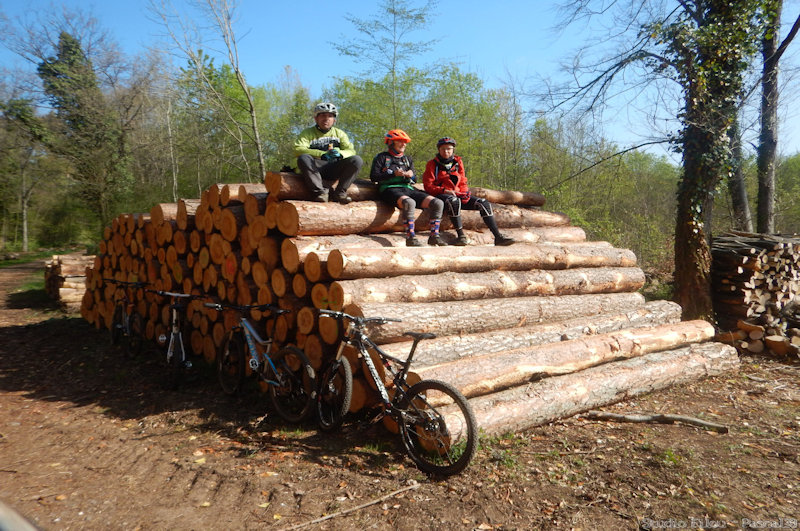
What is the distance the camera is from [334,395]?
4.63 m

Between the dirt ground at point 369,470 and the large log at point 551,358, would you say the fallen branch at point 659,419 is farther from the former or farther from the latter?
the large log at point 551,358

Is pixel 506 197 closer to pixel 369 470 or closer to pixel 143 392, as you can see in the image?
pixel 369 470

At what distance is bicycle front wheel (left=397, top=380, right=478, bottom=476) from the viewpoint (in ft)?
11.8

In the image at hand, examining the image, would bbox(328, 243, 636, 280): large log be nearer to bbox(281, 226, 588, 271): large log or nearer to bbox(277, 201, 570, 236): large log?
bbox(281, 226, 588, 271): large log

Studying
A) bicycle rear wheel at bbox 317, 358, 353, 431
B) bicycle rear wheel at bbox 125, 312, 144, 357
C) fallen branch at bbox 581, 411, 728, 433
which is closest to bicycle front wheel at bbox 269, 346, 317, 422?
bicycle rear wheel at bbox 317, 358, 353, 431

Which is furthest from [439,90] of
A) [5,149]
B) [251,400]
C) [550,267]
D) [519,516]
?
[5,149]

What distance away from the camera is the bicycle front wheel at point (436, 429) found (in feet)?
11.8

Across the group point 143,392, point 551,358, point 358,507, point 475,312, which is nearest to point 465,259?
point 475,312

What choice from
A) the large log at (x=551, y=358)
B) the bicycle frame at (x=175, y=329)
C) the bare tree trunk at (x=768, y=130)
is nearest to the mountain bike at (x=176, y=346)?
the bicycle frame at (x=175, y=329)

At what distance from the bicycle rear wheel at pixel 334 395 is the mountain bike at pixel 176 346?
2.35m

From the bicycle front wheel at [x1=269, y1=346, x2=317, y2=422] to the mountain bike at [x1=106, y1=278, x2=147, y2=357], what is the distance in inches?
135

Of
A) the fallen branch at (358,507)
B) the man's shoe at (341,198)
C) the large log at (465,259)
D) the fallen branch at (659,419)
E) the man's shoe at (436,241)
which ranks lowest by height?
the fallen branch at (358,507)

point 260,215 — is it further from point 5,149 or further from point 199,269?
point 5,149

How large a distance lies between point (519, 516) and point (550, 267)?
4389 mm
